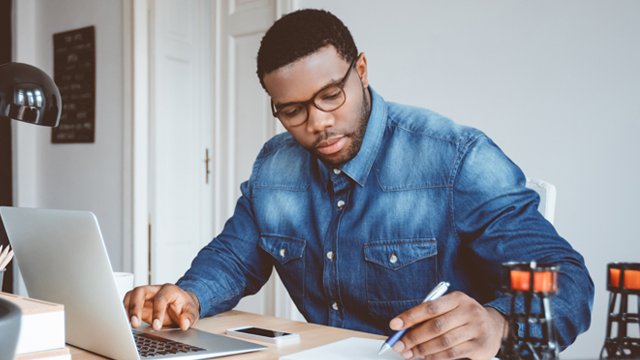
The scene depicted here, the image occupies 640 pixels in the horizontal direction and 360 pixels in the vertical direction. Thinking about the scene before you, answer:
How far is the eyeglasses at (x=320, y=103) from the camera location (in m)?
1.30

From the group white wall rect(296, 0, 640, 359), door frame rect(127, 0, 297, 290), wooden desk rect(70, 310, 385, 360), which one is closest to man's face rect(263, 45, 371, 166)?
wooden desk rect(70, 310, 385, 360)

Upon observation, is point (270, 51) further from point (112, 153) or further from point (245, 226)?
point (112, 153)

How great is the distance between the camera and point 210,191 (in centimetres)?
376

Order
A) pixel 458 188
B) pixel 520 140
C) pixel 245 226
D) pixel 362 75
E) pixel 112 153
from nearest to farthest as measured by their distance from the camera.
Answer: pixel 458 188 → pixel 362 75 → pixel 245 226 → pixel 520 140 → pixel 112 153

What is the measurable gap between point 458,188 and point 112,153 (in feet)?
9.39

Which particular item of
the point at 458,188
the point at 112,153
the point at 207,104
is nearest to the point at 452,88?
the point at 458,188

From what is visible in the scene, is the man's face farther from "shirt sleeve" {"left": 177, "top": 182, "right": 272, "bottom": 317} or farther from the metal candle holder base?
the metal candle holder base

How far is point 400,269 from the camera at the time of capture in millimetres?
1302

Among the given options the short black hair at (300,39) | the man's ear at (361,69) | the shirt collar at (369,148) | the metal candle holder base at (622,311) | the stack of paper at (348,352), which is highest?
the short black hair at (300,39)

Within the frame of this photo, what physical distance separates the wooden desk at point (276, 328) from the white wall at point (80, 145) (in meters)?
2.51

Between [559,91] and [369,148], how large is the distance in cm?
104

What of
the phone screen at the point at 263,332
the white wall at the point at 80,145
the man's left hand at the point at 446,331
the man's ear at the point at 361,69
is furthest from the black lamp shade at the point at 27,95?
the white wall at the point at 80,145

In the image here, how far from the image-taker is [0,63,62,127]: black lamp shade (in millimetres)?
1106

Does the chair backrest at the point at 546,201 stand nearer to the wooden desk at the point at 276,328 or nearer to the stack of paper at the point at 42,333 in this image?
the wooden desk at the point at 276,328
